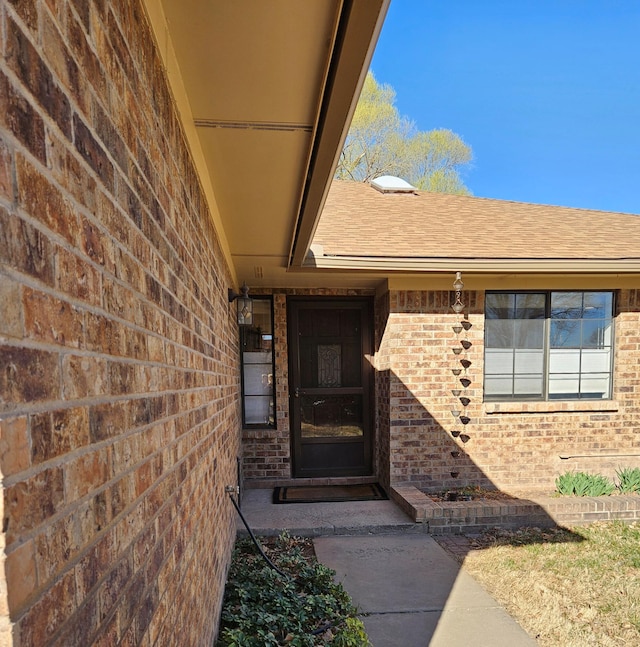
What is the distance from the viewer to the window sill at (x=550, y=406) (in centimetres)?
495

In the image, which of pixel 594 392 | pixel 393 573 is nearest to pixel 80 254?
pixel 393 573

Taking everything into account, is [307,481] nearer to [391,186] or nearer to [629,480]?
[629,480]

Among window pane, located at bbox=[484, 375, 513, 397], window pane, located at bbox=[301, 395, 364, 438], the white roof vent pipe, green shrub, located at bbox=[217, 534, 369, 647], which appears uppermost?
the white roof vent pipe

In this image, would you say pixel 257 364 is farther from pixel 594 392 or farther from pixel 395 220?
pixel 594 392

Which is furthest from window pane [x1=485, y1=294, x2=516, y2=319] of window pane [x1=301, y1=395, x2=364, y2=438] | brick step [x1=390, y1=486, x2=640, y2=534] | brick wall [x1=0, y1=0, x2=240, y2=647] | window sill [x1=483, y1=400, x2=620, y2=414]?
brick wall [x1=0, y1=0, x2=240, y2=647]

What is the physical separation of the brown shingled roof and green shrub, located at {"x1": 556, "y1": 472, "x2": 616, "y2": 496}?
8.51ft

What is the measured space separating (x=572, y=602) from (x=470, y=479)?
6.54 feet

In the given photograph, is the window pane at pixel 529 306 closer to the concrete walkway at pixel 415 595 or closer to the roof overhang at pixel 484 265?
the roof overhang at pixel 484 265

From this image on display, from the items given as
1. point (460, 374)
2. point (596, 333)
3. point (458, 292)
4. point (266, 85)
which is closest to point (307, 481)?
point (460, 374)

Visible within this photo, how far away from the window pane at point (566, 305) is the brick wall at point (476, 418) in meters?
0.47

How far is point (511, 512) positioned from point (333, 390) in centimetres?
244

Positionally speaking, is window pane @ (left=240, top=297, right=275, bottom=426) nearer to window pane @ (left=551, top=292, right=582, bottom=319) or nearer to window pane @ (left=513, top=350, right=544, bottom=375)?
window pane @ (left=513, top=350, right=544, bottom=375)

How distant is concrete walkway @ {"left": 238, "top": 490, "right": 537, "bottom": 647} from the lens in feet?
8.59

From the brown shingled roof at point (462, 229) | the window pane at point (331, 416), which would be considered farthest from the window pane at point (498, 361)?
the window pane at point (331, 416)
